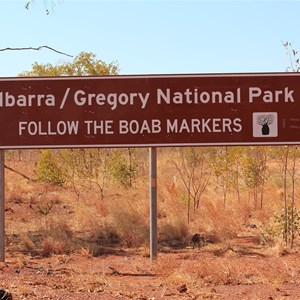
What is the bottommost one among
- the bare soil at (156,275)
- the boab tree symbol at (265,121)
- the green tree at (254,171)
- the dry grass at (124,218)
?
the bare soil at (156,275)

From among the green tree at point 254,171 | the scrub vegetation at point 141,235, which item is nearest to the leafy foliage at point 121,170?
the scrub vegetation at point 141,235

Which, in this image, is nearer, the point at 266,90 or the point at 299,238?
the point at 266,90

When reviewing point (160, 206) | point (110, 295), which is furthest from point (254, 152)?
point (110, 295)

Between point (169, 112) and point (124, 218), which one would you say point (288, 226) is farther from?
point (169, 112)

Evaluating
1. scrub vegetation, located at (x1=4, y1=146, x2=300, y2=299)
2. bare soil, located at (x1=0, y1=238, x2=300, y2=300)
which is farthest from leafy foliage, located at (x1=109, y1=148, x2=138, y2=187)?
bare soil, located at (x1=0, y1=238, x2=300, y2=300)

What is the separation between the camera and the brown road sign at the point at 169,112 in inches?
325

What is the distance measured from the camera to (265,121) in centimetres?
827

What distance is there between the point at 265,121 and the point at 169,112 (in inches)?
52.5

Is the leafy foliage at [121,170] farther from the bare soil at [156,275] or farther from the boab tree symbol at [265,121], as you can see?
the boab tree symbol at [265,121]

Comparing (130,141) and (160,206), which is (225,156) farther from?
(130,141)

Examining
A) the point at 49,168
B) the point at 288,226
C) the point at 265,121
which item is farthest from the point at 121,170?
the point at 265,121

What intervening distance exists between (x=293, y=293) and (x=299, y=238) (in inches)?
163

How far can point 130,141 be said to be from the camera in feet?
27.2

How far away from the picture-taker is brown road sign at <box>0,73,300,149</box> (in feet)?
27.1
